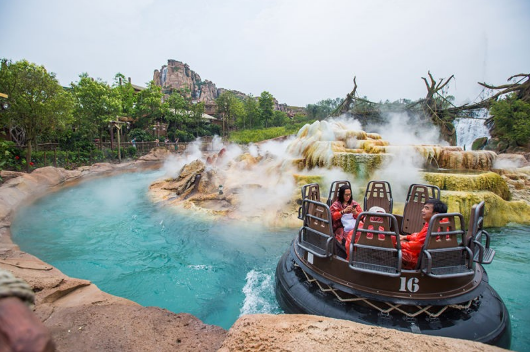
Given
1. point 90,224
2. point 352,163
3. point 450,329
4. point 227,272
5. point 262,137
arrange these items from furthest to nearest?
point 262,137 < point 352,163 < point 90,224 < point 227,272 < point 450,329

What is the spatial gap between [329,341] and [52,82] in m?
19.0

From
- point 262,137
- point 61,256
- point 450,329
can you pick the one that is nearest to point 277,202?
point 61,256

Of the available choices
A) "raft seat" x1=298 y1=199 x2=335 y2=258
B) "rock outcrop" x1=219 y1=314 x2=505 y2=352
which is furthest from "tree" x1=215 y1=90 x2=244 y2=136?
"rock outcrop" x1=219 y1=314 x2=505 y2=352

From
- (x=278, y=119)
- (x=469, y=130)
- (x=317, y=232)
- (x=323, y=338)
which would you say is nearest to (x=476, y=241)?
(x=317, y=232)

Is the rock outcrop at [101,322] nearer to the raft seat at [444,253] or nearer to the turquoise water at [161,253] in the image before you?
the turquoise water at [161,253]

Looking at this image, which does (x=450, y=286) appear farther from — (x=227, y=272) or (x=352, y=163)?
(x=352, y=163)

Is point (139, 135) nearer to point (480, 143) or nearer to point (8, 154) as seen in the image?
point (8, 154)

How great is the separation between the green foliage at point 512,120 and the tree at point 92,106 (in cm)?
2802

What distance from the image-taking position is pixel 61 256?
6.53 metres

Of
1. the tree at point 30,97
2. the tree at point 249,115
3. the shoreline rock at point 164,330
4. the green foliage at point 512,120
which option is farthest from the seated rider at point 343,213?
the tree at point 249,115

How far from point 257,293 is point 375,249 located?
2.71 m

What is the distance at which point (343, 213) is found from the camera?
157 inches

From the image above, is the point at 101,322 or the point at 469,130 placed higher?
the point at 469,130

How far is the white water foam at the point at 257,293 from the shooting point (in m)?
4.38
